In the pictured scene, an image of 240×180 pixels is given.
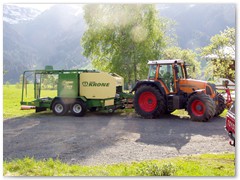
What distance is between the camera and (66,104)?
41.1ft

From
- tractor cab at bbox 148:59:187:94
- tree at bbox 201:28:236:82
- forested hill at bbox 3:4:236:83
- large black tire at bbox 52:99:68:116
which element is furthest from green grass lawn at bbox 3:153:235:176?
large black tire at bbox 52:99:68:116

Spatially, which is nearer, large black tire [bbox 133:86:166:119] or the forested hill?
the forested hill

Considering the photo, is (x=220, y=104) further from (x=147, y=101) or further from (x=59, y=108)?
(x=59, y=108)

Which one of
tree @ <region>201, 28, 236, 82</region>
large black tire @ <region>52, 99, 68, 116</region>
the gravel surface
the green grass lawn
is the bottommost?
the green grass lawn

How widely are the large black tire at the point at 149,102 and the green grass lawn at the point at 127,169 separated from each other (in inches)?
205

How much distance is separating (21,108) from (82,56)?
5341 mm

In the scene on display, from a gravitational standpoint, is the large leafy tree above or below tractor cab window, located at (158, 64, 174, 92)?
above

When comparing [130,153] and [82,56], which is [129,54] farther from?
[130,153]

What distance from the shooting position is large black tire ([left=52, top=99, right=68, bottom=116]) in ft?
Result: 41.1

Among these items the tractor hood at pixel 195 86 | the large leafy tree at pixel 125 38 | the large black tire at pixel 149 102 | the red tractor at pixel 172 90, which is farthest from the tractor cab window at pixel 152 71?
the large leafy tree at pixel 125 38

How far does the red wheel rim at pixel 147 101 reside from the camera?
11.4 meters

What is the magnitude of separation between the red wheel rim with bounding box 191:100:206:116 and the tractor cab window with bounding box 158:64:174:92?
95 centimetres

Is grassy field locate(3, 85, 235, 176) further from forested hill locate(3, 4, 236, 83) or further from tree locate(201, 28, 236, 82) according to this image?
tree locate(201, 28, 236, 82)

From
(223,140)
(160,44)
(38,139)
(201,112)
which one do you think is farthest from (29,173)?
(160,44)
